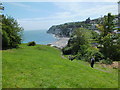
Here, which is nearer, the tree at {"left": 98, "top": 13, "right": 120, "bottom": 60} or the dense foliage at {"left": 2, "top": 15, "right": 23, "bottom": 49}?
the tree at {"left": 98, "top": 13, "right": 120, "bottom": 60}

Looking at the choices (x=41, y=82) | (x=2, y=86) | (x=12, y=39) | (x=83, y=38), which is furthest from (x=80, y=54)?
(x=2, y=86)

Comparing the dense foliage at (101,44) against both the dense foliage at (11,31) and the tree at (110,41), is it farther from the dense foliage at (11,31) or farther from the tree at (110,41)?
the dense foliage at (11,31)

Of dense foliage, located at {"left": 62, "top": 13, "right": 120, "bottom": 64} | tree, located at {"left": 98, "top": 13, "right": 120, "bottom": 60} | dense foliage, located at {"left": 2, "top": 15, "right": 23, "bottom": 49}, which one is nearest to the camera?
dense foliage, located at {"left": 62, "top": 13, "right": 120, "bottom": 64}

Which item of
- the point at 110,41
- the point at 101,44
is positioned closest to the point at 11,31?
the point at 101,44

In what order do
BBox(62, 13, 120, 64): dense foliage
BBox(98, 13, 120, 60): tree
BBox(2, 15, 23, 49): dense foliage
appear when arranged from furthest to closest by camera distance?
1. BBox(2, 15, 23, 49): dense foliage
2. BBox(98, 13, 120, 60): tree
3. BBox(62, 13, 120, 64): dense foliage

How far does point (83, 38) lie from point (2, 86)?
22795mm

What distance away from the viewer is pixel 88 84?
651 cm

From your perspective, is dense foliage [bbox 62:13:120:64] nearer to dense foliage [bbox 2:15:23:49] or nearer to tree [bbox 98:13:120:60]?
tree [bbox 98:13:120:60]

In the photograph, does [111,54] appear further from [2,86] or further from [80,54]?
[2,86]

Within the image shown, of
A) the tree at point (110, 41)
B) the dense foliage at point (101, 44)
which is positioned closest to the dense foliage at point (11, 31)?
the dense foliage at point (101, 44)

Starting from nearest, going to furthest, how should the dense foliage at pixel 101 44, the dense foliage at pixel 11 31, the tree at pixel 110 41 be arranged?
the dense foliage at pixel 101 44
the tree at pixel 110 41
the dense foliage at pixel 11 31

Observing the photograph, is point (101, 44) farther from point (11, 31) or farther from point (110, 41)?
point (11, 31)

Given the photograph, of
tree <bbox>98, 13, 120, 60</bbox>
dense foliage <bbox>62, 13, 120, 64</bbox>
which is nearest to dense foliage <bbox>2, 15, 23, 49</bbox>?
dense foliage <bbox>62, 13, 120, 64</bbox>

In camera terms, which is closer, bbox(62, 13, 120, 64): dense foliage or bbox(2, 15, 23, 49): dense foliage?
bbox(62, 13, 120, 64): dense foliage
